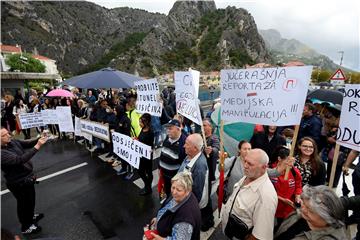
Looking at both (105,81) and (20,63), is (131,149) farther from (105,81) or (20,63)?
(20,63)

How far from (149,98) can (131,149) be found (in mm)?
1161

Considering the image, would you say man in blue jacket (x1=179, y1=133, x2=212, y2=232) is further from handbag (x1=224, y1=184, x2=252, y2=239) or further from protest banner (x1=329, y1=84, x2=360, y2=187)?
protest banner (x1=329, y1=84, x2=360, y2=187)

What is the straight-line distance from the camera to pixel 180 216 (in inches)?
90.5

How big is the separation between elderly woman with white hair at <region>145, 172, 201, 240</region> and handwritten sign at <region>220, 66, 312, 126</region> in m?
1.13

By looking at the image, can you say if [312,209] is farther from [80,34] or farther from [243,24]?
[80,34]

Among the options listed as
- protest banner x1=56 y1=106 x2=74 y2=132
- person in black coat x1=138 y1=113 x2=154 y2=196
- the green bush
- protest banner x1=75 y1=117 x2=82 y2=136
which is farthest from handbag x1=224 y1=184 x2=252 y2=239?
the green bush

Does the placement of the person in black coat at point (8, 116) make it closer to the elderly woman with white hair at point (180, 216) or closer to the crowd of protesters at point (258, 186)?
the crowd of protesters at point (258, 186)

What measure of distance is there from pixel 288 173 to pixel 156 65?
96.3 m

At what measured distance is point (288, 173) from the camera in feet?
8.95

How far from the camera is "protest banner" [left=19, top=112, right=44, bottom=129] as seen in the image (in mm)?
8141

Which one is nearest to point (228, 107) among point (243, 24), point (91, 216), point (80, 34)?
point (91, 216)

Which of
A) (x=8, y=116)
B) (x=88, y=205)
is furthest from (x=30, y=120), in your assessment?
(x=88, y=205)

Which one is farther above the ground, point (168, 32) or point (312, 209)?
point (168, 32)

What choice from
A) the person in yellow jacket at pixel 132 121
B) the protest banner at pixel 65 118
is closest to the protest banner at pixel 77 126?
the protest banner at pixel 65 118
